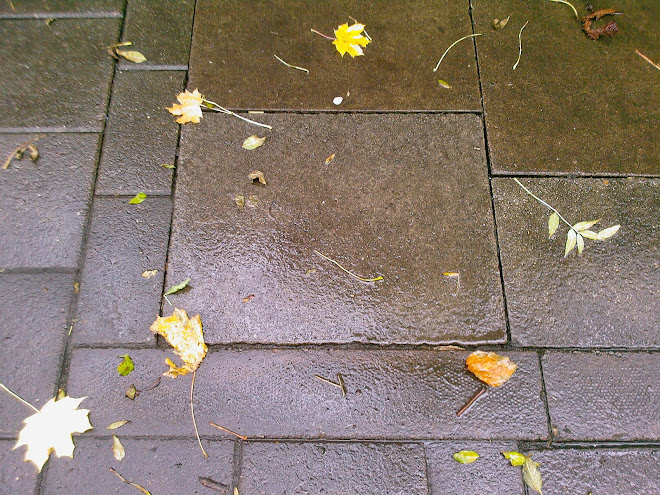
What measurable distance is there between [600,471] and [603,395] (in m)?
0.27

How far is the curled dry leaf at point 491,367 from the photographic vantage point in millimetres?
1716

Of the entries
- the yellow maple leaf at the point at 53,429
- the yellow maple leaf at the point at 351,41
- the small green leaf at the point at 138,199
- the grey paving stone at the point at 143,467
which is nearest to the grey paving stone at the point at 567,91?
the yellow maple leaf at the point at 351,41

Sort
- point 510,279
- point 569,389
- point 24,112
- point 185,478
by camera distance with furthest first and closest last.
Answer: point 24,112, point 510,279, point 569,389, point 185,478

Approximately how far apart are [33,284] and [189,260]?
0.66m

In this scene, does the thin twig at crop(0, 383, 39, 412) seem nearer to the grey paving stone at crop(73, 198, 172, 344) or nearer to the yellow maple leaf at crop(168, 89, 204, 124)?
the grey paving stone at crop(73, 198, 172, 344)

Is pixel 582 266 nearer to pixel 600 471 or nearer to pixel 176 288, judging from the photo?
pixel 600 471

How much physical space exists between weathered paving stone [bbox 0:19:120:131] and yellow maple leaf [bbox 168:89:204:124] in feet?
1.19

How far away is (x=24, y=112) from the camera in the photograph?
2.18m

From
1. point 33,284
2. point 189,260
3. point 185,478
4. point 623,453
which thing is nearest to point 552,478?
point 623,453

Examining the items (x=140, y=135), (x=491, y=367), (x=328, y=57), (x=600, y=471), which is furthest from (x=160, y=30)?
(x=600, y=471)

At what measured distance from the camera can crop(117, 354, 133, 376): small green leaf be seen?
5.73ft

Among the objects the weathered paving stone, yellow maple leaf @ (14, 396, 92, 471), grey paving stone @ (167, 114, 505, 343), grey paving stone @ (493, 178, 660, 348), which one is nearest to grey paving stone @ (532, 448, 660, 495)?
grey paving stone @ (493, 178, 660, 348)

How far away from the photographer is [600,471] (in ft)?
5.38

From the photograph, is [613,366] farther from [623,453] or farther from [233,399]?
[233,399]
